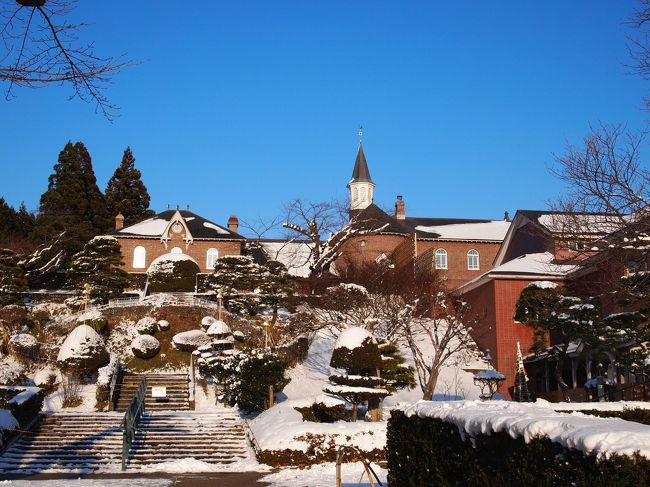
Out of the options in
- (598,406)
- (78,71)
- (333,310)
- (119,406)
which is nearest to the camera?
(78,71)

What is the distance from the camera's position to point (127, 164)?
6712 cm

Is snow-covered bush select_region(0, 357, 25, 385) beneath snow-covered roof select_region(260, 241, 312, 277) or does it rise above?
beneath

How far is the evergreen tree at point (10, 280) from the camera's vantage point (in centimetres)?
3828

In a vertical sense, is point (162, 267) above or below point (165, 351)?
above

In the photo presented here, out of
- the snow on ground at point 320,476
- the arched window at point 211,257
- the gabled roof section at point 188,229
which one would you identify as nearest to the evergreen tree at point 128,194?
the gabled roof section at point 188,229

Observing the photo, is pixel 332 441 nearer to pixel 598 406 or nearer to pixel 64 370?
pixel 598 406

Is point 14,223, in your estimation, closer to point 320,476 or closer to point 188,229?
point 188,229

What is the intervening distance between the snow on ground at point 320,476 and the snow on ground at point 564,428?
5885 mm

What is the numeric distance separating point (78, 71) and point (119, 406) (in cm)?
2195

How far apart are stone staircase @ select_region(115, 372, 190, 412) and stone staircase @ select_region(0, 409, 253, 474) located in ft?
9.82

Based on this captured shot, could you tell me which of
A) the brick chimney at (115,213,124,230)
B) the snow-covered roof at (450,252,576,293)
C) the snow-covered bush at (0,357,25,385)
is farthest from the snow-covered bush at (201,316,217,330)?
the brick chimney at (115,213,124,230)

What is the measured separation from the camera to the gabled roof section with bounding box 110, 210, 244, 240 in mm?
49625

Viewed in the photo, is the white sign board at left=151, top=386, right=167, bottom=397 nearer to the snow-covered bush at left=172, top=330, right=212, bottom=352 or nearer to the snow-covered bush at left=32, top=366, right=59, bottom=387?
the snow-covered bush at left=32, top=366, right=59, bottom=387

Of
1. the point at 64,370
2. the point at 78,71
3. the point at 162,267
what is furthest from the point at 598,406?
the point at 162,267
